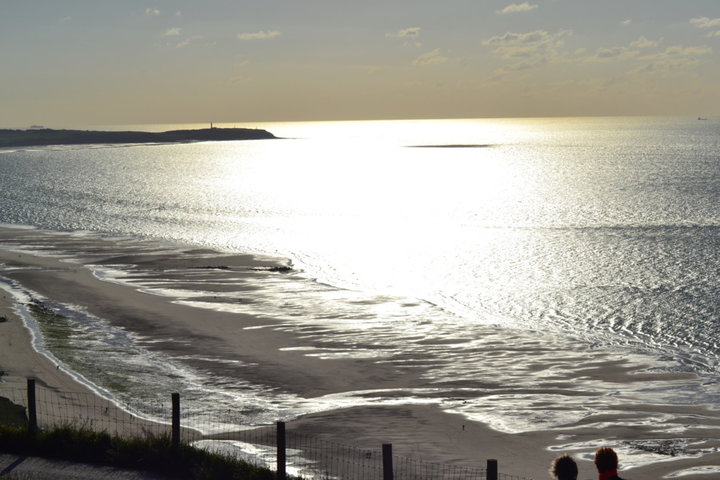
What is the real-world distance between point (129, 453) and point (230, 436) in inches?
275

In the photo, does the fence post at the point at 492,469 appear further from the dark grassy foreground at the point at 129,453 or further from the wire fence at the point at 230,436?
the wire fence at the point at 230,436

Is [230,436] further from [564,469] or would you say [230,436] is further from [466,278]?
[466,278]

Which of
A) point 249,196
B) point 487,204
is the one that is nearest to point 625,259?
point 487,204

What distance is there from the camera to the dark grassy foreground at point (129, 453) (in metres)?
17.1

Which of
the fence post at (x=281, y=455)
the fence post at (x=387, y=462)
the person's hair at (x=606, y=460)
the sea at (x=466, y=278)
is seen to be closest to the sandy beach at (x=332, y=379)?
the sea at (x=466, y=278)

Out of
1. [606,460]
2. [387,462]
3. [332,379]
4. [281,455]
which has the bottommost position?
[332,379]

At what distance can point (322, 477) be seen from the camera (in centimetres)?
2091

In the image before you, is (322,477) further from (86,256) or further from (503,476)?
(86,256)

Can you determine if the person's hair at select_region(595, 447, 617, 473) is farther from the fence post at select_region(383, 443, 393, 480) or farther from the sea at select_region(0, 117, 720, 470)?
the sea at select_region(0, 117, 720, 470)

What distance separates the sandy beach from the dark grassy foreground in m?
7.91

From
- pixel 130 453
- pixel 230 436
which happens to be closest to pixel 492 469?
pixel 130 453

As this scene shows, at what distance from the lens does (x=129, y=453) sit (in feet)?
60.0

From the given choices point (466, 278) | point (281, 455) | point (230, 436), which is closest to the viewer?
point (281, 455)

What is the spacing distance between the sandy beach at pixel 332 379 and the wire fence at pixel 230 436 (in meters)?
0.86
